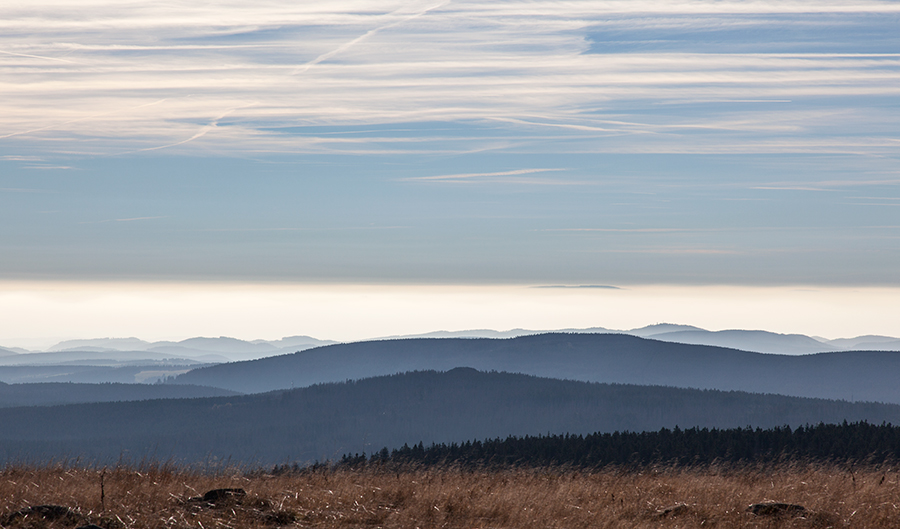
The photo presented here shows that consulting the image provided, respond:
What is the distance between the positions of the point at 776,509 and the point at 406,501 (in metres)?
6.55

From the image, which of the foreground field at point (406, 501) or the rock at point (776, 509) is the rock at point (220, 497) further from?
the rock at point (776, 509)

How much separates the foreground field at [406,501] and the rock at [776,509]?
71 mm

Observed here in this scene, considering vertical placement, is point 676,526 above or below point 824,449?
above

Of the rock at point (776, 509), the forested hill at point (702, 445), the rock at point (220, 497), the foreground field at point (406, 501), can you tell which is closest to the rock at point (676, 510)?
the foreground field at point (406, 501)

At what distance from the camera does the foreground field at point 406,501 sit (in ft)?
39.3

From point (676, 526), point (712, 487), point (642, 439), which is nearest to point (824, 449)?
point (642, 439)

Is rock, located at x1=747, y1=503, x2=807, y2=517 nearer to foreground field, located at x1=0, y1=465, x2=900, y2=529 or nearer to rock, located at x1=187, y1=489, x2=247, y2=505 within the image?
foreground field, located at x1=0, y1=465, x2=900, y2=529

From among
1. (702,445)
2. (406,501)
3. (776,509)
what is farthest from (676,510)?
(702,445)

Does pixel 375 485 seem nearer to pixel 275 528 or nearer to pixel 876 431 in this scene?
pixel 275 528

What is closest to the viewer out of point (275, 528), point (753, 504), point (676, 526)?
point (275, 528)

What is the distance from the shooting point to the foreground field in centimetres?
1199

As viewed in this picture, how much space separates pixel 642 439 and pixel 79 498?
73126mm

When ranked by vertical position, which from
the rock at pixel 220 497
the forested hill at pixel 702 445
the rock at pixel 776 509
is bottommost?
the forested hill at pixel 702 445

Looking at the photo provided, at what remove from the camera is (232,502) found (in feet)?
42.1
